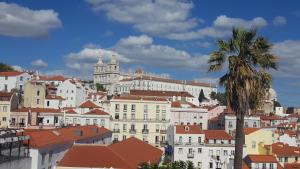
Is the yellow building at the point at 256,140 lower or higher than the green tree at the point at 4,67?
lower

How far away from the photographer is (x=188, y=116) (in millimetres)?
93812

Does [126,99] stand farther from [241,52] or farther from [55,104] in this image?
[241,52]

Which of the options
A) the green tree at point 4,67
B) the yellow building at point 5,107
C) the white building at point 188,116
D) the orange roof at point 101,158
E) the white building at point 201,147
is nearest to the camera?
the orange roof at point 101,158

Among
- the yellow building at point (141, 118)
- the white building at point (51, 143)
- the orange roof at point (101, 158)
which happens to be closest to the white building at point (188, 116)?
the yellow building at point (141, 118)

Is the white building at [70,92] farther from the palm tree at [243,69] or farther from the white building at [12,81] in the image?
the palm tree at [243,69]

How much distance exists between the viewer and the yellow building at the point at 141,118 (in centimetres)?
8538

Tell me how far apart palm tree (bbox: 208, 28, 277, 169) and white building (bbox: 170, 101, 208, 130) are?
74335mm

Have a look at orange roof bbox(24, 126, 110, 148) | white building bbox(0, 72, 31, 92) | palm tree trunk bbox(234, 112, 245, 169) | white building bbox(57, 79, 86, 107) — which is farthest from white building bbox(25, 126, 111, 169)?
white building bbox(0, 72, 31, 92)

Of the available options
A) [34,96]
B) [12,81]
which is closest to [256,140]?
[34,96]

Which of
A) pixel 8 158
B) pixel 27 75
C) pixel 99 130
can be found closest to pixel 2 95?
pixel 99 130

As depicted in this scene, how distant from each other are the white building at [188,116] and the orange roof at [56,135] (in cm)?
3289

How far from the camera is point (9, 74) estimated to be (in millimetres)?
123188

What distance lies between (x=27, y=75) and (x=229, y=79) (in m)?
116

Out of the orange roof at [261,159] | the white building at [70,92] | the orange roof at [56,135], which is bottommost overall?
the orange roof at [261,159]
